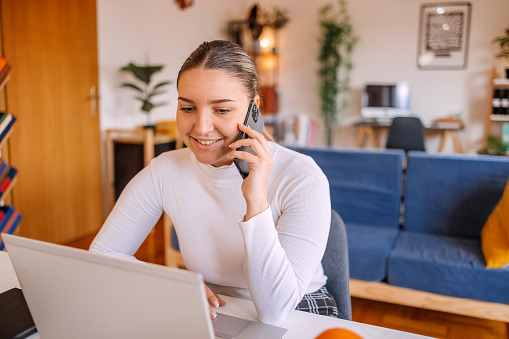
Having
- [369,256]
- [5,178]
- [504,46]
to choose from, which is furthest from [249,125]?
[504,46]

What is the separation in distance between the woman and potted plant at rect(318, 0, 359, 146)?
5684mm

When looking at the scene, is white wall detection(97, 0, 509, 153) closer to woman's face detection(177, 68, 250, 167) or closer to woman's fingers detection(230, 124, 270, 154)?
woman's face detection(177, 68, 250, 167)

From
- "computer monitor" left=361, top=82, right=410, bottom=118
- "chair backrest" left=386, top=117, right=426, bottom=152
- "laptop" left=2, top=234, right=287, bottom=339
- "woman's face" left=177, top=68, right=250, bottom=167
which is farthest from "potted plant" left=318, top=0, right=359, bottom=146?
"laptop" left=2, top=234, right=287, bottom=339

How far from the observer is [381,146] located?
22.3ft

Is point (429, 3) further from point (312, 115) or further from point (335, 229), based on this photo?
point (335, 229)

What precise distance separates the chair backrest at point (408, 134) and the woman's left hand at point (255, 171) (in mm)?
4224

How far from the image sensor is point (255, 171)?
→ 97 centimetres

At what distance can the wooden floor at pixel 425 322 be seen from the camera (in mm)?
2312

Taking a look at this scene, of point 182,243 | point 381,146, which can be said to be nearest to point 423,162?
point 182,243

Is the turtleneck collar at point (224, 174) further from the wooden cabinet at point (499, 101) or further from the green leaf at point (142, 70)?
the wooden cabinet at point (499, 101)

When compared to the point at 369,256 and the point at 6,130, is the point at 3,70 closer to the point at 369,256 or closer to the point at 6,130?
the point at 6,130

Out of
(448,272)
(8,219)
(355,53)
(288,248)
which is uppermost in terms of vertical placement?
(355,53)

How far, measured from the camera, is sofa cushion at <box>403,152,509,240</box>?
8.36 feet

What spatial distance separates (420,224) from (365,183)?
0.38m
